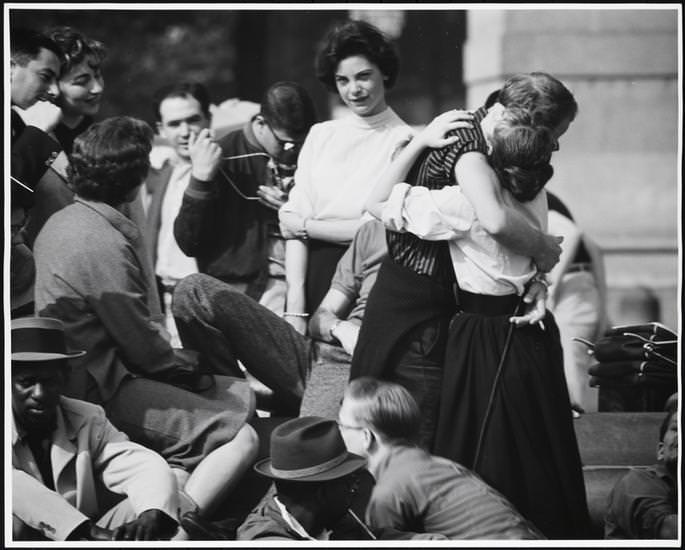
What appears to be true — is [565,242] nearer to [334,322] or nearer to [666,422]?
[666,422]

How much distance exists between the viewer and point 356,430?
18.9ft

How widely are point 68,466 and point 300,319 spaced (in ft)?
4.03

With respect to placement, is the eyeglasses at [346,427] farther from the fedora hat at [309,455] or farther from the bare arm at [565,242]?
the bare arm at [565,242]

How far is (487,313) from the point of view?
5.97m

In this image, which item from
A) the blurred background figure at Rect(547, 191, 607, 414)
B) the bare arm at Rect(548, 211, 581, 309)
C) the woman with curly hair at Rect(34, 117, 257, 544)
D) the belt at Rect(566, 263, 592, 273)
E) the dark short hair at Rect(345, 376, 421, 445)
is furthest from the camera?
the belt at Rect(566, 263, 592, 273)

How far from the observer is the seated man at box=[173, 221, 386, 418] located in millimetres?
6227

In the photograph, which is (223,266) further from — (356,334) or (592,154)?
(592,154)

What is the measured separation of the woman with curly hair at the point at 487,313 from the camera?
19.4 feet

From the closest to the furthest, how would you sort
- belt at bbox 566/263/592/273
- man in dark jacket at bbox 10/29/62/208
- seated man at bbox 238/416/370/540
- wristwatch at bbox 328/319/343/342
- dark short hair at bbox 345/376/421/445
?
seated man at bbox 238/416/370/540 → dark short hair at bbox 345/376/421/445 → man in dark jacket at bbox 10/29/62/208 → wristwatch at bbox 328/319/343/342 → belt at bbox 566/263/592/273

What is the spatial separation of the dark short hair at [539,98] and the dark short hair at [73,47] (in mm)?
1658

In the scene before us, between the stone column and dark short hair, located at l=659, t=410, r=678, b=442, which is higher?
the stone column

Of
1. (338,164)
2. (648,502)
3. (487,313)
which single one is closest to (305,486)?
(487,313)

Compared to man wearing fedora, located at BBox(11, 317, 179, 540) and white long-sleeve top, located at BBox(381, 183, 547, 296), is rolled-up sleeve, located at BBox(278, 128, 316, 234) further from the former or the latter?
man wearing fedora, located at BBox(11, 317, 179, 540)

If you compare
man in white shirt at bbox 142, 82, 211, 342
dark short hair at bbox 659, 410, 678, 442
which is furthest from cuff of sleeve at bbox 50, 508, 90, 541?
dark short hair at bbox 659, 410, 678, 442
